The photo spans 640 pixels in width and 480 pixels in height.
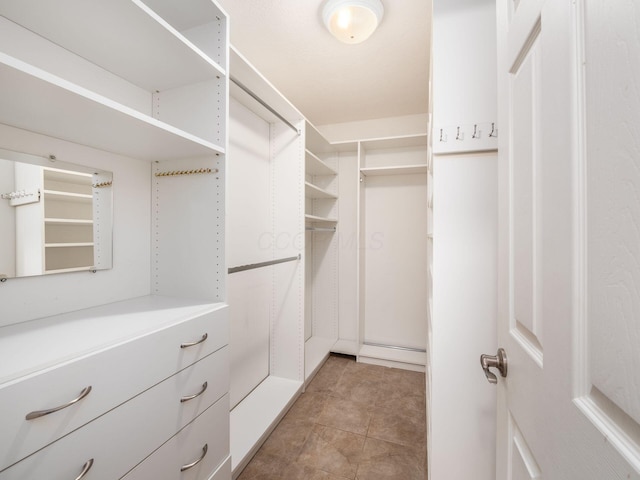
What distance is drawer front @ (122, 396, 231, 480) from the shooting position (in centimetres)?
95

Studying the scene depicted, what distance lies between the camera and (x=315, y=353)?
2830mm

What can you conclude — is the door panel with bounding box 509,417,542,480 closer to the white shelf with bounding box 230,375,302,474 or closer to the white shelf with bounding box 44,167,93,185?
the white shelf with bounding box 230,375,302,474

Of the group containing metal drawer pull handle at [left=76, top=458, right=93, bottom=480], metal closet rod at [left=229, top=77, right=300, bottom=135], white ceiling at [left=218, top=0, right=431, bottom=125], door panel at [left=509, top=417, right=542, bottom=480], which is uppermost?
white ceiling at [left=218, top=0, right=431, bottom=125]

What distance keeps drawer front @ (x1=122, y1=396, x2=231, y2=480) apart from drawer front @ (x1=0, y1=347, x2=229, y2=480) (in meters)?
0.04

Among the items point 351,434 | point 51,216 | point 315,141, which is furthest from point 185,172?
point 351,434

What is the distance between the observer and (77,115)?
0.85 metres

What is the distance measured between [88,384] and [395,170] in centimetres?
268

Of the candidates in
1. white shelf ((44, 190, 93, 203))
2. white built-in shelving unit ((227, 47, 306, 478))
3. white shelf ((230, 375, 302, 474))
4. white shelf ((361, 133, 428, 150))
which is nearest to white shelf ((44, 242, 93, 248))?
white shelf ((44, 190, 93, 203))

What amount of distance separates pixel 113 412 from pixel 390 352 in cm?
251

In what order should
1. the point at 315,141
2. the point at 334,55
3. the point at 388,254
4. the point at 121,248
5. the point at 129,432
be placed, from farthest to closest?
1. the point at 388,254
2. the point at 315,141
3. the point at 334,55
4. the point at 121,248
5. the point at 129,432

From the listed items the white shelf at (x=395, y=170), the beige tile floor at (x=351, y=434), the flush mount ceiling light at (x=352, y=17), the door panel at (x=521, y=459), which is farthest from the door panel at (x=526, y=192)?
the white shelf at (x=395, y=170)

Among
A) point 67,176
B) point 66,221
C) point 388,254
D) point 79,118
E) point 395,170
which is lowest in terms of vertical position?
point 388,254

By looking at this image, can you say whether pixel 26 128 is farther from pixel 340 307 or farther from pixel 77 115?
pixel 340 307

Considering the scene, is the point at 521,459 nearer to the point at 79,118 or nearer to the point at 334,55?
the point at 79,118
